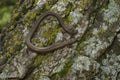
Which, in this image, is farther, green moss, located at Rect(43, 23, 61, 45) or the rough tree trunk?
green moss, located at Rect(43, 23, 61, 45)

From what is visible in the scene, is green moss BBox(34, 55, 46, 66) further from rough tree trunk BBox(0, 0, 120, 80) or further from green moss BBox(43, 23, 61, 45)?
green moss BBox(43, 23, 61, 45)

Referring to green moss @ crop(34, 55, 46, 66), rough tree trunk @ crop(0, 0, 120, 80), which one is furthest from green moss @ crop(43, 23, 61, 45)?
green moss @ crop(34, 55, 46, 66)

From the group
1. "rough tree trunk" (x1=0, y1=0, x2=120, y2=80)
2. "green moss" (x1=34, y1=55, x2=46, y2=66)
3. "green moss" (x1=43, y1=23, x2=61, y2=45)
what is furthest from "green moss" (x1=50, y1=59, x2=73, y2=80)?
"green moss" (x1=43, y1=23, x2=61, y2=45)

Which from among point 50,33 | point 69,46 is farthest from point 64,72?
point 50,33

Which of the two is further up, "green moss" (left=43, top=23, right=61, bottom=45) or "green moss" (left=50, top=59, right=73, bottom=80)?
"green moss" (left=43, top=23, right=61, bottom=45)

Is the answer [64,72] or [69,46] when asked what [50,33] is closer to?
[69,46]

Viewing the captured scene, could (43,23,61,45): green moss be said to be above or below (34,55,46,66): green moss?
above

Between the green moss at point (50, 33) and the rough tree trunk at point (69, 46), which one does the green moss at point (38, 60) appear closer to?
the rough tree trunk at point (69, 46)

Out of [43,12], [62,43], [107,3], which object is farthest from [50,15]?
[107,3]

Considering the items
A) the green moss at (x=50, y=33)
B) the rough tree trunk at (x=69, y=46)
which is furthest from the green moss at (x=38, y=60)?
the green moss at (x=50, y=33)

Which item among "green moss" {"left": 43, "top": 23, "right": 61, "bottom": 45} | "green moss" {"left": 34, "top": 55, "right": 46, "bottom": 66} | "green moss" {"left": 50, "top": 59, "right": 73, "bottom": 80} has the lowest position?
"green moss" {"left": 50, "top": 59, "right": 73, "bottom": 80}
